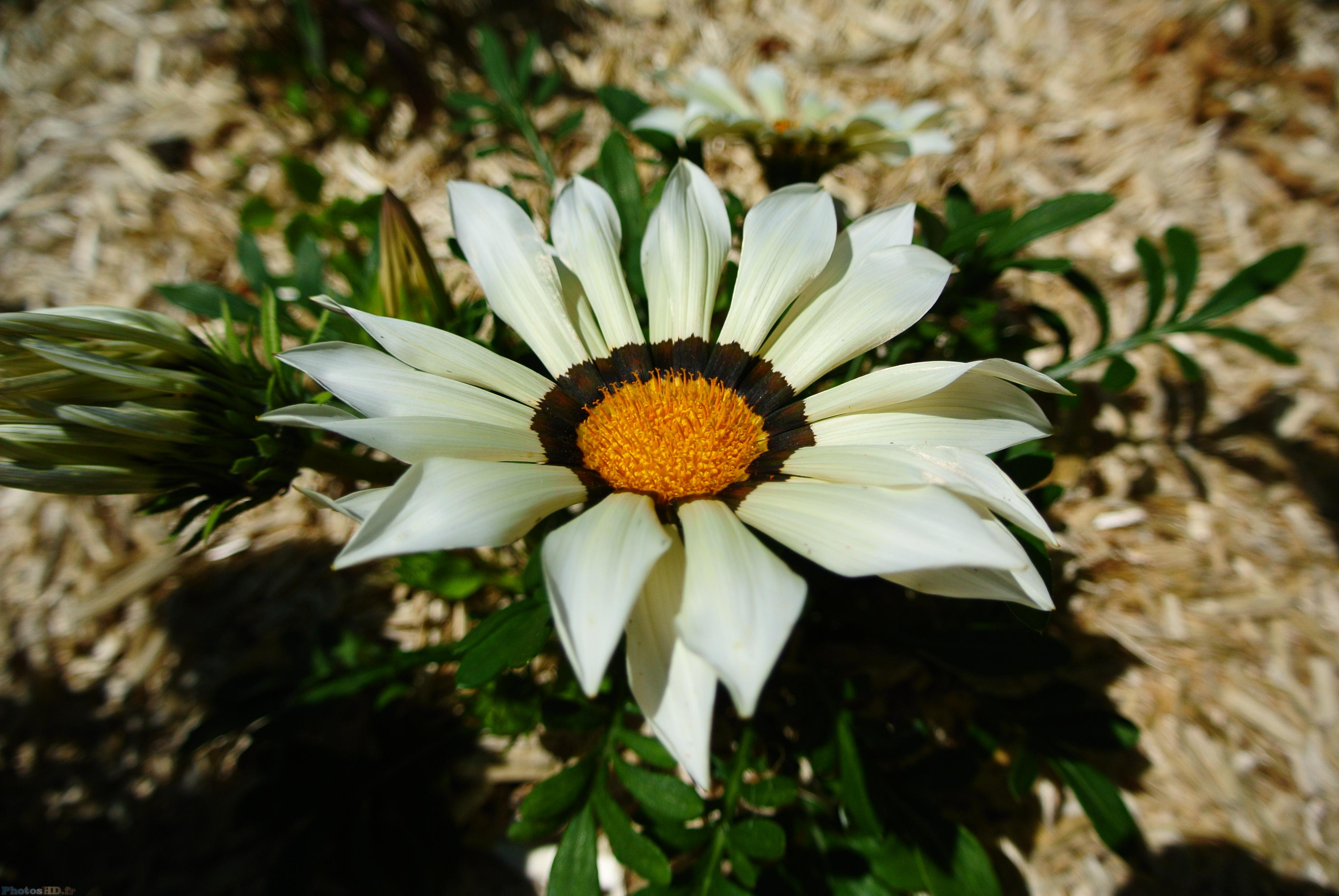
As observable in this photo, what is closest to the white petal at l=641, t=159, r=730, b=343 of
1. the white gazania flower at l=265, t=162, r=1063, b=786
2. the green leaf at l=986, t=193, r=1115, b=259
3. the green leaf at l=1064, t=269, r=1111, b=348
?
the white gazania flower at l=265, t=162, r=1063, b=786

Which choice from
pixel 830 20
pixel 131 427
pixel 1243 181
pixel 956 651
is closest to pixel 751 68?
pixel 830 20

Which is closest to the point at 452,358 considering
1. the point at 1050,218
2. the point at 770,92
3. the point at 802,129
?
the point at 802,129

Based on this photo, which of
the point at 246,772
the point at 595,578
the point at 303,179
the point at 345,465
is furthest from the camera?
the point at 303,179

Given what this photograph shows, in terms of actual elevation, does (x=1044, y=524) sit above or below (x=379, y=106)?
below

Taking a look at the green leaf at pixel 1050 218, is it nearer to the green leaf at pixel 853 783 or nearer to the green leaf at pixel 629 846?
the green leaf at pixel 853 783

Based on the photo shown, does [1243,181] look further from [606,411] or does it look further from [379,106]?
[379,106]

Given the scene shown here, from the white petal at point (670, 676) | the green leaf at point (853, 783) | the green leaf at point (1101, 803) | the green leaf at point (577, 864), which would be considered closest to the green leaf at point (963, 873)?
the green leaf at point (853, 783)

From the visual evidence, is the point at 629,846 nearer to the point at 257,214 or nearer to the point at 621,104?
the point at 621,104
